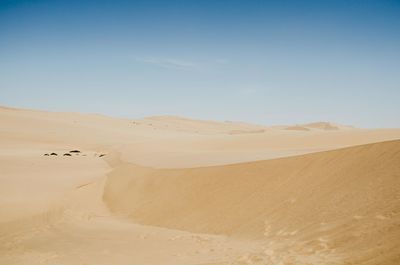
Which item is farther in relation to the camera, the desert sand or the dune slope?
the desert sand

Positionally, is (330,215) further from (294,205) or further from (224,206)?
(224,206)

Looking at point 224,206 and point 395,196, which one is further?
point 224,206

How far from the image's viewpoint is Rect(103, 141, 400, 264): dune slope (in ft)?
14.6

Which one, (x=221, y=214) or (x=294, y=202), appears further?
(x=221, y=214)

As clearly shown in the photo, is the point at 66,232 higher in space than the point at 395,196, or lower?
lower

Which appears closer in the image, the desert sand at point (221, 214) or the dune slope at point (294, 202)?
the dune slope at point (294, 202)

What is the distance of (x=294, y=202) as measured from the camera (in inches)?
255

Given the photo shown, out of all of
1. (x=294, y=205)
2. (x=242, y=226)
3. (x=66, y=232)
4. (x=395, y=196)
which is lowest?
(x=66, y=232)

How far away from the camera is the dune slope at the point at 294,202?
4445 millimetres

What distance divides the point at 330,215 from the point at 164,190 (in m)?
5.13

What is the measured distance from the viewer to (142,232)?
6984 millimetres

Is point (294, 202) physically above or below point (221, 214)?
above

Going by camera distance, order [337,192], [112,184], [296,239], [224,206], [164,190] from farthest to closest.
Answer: [112,184] < [164,190] < [224,206] < [337,192] < [296,239]

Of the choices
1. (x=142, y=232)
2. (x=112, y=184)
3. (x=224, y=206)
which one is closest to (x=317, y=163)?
(x=224, y=206)
